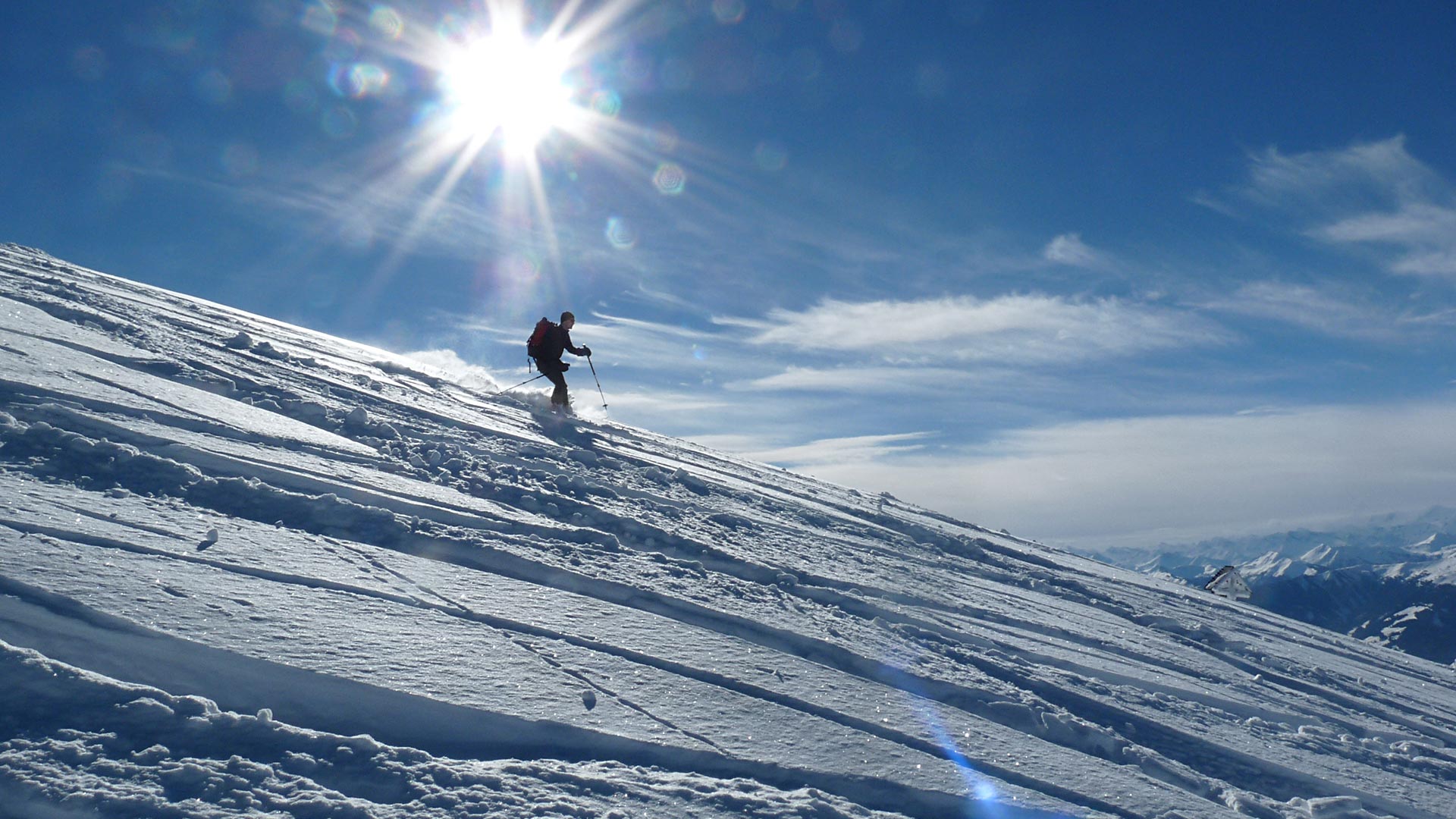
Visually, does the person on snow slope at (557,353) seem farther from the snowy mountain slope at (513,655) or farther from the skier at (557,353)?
the snowy mountain slope at (513,655)

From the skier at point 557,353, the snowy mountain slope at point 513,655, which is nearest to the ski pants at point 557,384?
the skier at point 557,353

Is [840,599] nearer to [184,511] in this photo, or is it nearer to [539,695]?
[539,695]

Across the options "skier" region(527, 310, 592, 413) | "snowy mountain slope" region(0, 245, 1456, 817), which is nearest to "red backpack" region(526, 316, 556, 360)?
"skier" region(527, 310, 592, 413)

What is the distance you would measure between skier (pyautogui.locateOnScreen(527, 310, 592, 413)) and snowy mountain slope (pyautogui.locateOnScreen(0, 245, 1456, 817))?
165 inches

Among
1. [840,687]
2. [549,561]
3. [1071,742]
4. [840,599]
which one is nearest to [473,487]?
[549,561]

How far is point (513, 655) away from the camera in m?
3.33

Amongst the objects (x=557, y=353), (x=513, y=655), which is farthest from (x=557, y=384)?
(x=513, y=655)

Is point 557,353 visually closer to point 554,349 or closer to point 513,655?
point 554,349

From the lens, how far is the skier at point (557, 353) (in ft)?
40.7

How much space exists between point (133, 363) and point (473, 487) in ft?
12.5

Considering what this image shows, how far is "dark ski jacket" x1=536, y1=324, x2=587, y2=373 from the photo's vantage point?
1241 cm

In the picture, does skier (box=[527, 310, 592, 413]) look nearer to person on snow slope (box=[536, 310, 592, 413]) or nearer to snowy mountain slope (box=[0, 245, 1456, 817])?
person on snow slope (box=[536, 310, 592, 413])

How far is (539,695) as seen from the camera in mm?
3047

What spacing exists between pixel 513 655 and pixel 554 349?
9.48 metres
